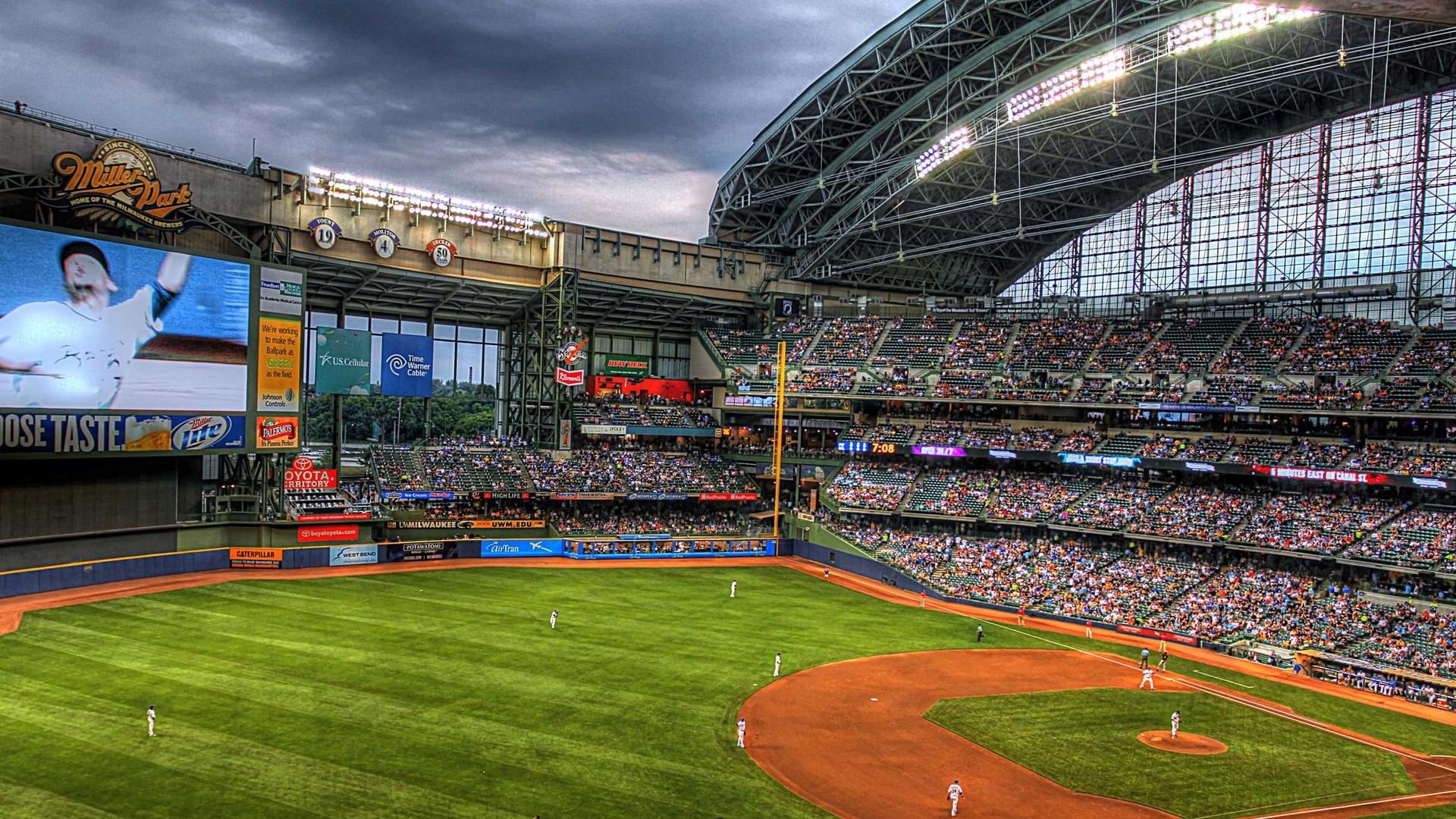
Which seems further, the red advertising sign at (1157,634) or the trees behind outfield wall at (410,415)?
the trees behind outfield wall at (410,415)

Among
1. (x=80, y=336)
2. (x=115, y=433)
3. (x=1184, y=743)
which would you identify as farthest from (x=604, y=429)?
(x=1184, y=743)

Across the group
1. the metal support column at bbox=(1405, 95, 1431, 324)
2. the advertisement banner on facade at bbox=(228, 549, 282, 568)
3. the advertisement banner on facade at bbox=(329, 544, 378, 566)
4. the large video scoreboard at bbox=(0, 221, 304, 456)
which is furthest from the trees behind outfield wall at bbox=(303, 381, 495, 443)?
the metal support column at bbox=(1405, 95, 1431, 324)

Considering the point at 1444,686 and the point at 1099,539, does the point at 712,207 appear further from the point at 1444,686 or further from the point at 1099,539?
the point at 1444,686

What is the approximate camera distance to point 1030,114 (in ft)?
160

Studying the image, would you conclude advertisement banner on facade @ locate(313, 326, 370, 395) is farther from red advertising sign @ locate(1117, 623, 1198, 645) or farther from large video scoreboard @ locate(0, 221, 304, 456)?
red advertising sign @ locate(1117, 623, 1198, 645)

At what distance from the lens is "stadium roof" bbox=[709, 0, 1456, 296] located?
43656 mm

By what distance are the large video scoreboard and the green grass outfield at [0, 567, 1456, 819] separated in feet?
24.4

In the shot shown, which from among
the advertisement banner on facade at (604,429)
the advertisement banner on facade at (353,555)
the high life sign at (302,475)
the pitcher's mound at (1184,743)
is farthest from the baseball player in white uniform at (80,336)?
the pitcher's mound at (1184,743)

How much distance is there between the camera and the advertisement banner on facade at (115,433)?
36375mm

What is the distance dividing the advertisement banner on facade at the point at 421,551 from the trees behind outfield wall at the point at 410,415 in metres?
16.0

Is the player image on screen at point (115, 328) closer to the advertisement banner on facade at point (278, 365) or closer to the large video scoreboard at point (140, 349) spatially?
the large video scoreboard at point (140, 349)

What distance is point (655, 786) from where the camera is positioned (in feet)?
72.7

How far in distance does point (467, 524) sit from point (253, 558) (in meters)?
11.7

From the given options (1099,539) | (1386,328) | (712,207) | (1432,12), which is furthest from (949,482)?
(1432,12)
